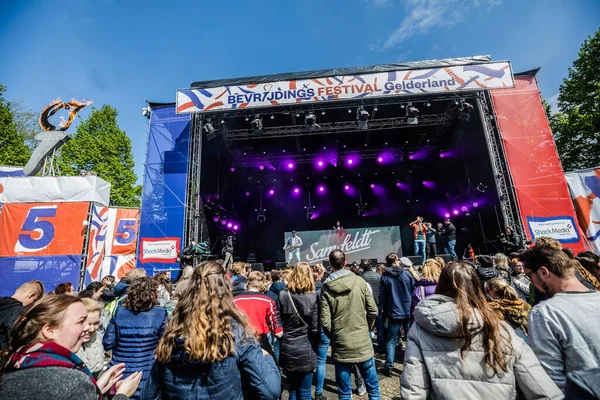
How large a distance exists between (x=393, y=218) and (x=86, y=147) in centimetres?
2325

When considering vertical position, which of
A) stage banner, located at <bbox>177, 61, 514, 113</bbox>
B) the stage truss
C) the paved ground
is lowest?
the paved ground

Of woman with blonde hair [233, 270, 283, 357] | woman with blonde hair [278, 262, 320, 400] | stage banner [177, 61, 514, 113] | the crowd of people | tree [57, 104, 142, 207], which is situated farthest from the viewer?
tree [57, 104, 142, 207]

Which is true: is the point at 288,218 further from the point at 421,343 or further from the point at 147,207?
the point at 421,343

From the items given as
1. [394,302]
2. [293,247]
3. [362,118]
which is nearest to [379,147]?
[362,118]

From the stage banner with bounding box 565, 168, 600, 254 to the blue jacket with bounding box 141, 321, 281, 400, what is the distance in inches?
552

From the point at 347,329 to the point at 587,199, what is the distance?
13.3 m

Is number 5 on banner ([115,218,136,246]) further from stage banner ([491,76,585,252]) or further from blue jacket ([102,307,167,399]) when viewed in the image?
stage banner ([491,76,585,252])

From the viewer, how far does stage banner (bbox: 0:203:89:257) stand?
10359mm

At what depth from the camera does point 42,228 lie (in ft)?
34.7

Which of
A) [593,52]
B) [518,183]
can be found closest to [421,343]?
[518,183]

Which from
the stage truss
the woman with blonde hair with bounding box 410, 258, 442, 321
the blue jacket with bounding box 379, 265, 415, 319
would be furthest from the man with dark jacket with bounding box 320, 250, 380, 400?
the stage truss

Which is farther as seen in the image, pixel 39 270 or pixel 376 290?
pixel 39 270

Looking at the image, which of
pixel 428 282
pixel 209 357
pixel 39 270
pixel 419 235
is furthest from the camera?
pixel 419 235

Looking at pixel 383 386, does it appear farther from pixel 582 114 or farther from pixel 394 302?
pixel 582 114
